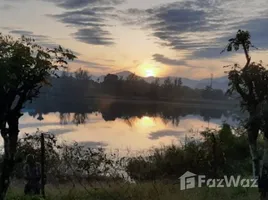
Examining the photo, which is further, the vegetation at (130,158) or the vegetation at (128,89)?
the vegetation at (128,89)

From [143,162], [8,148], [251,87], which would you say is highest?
[251,87]

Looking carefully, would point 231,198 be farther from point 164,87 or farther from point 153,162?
point 164,87

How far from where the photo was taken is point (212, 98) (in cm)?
6512

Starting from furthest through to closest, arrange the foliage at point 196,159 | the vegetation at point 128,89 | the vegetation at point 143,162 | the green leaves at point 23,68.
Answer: the vegetation at point 128,89, the foliage at point 196,159, the vegetation at point 143,162, the green leaves at point 23,68

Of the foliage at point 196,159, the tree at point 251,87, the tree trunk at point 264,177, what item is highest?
the tree at point 251,87

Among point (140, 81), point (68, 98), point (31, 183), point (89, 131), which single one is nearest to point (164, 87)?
point (140, 81)

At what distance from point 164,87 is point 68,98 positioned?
64.7ft

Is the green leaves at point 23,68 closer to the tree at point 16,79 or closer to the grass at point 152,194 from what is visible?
the tree at point 16,79

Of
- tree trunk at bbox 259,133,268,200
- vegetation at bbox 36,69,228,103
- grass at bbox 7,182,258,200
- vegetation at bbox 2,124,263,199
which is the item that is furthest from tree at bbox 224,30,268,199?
vegetation at bbox 36,69,228,103

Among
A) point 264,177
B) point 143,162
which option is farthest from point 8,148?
point 143,162

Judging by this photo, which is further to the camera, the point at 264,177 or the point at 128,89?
the point at 128,89

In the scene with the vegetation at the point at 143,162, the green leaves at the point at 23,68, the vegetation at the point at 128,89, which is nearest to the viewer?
the green leaves at the point at 23,68

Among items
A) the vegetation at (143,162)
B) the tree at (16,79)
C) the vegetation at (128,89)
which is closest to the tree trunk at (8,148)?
the tree at (16,79)

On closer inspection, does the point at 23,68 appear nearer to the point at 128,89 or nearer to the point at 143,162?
the point at 143,162
